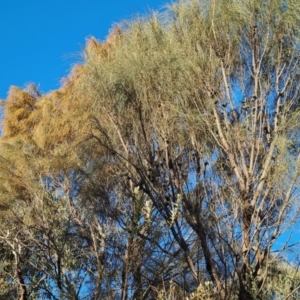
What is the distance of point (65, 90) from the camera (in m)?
8.38

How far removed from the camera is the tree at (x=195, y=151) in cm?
405

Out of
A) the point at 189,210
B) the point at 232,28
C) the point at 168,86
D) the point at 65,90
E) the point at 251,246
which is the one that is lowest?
the point at 251,246

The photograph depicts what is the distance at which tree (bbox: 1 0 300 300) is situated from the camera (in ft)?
13.3

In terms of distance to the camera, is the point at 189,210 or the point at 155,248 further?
the point at 155,248

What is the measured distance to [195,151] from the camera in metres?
4.66

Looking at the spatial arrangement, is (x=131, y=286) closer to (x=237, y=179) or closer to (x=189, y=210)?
(x=189, y=210)

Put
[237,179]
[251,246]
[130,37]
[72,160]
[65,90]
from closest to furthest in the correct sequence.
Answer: [251,246], [237,179], [130,37], [72,160], [65,90]

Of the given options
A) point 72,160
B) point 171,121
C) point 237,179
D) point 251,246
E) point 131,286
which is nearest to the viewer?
point 251,246

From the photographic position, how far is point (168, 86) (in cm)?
479

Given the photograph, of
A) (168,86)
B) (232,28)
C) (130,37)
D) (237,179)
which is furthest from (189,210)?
(130,37)

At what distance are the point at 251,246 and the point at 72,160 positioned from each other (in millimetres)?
3569

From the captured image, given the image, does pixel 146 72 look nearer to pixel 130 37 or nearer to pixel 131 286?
pixel 130 37

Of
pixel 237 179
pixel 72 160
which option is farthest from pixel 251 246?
pixel 72 160

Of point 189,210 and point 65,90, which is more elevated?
point 65,90
